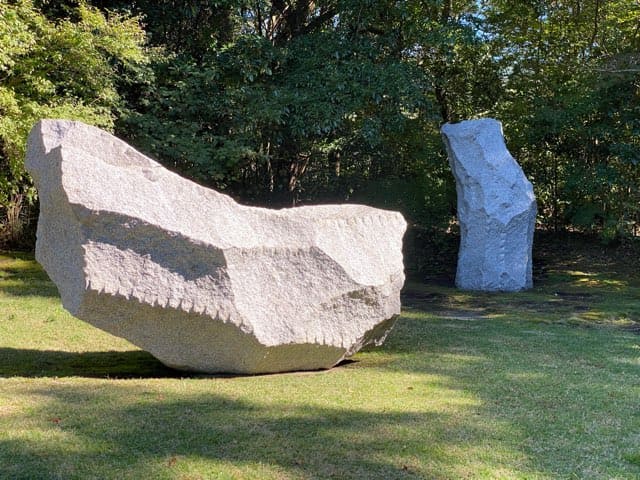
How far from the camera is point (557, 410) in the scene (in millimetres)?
4691

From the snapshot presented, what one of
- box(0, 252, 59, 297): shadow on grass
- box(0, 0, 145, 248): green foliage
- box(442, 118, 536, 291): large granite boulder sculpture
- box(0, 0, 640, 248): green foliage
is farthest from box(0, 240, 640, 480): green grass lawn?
box(0, 0, 640, 248): green foliage

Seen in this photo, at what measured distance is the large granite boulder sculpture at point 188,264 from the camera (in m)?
4.77

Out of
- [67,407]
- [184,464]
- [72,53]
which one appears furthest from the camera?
[72,53]

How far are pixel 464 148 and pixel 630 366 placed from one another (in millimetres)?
7395

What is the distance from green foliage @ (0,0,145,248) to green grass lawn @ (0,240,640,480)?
3.86 m

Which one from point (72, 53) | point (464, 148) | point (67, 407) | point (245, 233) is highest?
point (72, 53)

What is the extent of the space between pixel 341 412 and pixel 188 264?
1529mm

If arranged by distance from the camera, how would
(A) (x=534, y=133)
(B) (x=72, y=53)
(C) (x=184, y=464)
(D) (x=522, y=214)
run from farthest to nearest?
(A) (x=534, y=133)
(D) (x=522, y=214)
(B) (x=72, y=53)
(C) (x=184, y=464)

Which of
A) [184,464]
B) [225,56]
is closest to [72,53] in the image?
[225,56]

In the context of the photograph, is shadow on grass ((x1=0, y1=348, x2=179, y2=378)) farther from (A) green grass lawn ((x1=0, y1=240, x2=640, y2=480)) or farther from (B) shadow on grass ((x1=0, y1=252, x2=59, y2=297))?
(B) shadow on grass ((x1=0, y1=252, x2=59, y2=297))

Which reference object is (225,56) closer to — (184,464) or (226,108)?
(226,108)

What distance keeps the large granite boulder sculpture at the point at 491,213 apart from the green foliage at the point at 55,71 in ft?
20.3

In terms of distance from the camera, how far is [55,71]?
37.3 ft

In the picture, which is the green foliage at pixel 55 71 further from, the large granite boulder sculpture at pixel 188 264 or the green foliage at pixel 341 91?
the large granite boulder sculpture at pixel 188 264
